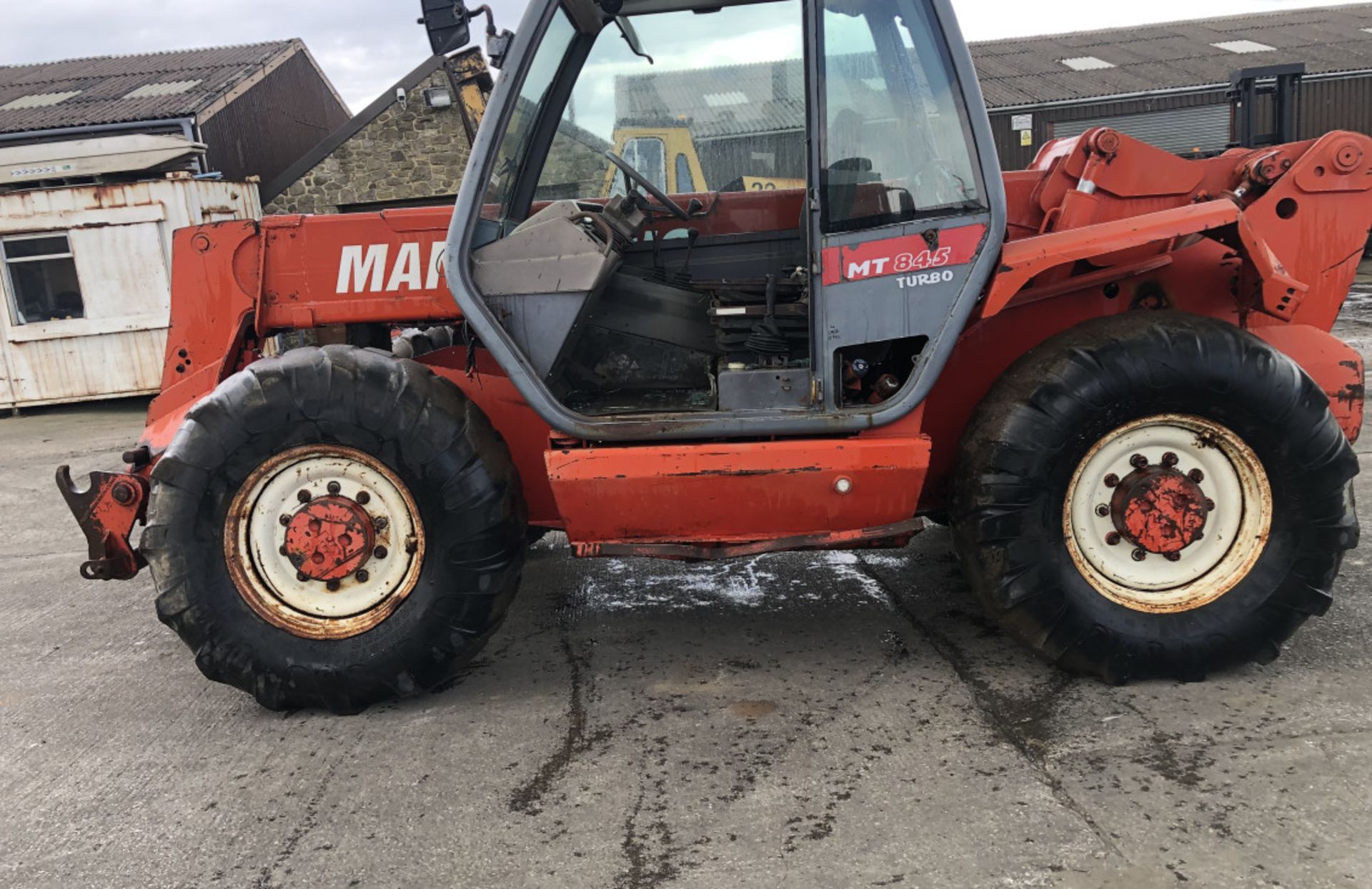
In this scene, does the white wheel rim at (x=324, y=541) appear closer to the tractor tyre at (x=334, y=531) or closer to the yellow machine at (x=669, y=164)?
the tractor tyre at (x=334, y=531)

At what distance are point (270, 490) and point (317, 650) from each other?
614 millimetres

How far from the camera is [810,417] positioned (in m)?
3.79

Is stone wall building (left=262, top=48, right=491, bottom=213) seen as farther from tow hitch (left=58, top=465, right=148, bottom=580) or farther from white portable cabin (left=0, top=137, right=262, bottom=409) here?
tow hitch (left=58, top=465, right=148, bottom=580)

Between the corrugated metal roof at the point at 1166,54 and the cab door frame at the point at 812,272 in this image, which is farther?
the corrugated metal roof at the point at 1166,54

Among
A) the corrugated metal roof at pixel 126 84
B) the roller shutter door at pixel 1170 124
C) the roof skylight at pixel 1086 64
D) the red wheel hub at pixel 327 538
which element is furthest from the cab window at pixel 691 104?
the roof skylight at pixel 1086 64

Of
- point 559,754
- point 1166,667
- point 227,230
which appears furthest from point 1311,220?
point 227,230

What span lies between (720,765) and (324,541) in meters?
1.63

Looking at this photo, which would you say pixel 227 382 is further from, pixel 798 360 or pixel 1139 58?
pixel 1139 58

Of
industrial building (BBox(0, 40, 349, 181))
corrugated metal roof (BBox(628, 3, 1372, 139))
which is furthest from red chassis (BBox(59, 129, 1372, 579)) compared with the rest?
industrial building (BBox(0, 40, 349, 181))

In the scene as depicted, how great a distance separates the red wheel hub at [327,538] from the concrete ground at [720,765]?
573 mm

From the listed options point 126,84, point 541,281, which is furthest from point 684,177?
point 126,84

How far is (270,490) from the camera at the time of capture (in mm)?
3912

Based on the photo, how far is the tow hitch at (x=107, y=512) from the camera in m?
4.12

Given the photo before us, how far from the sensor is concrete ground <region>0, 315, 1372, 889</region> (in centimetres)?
291
